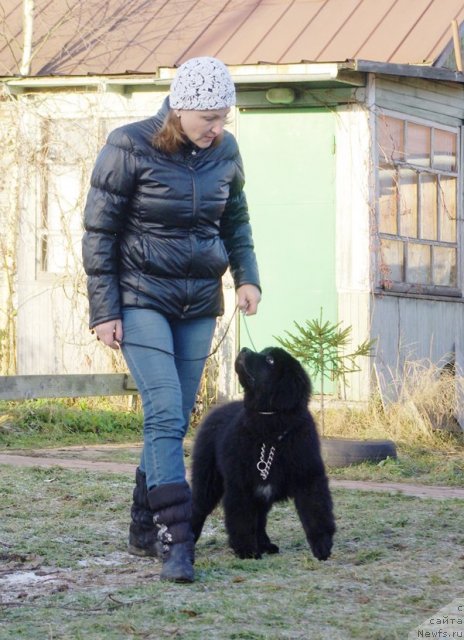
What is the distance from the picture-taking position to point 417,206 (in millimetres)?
12977

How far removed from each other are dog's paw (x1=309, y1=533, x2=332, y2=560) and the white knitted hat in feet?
6.50

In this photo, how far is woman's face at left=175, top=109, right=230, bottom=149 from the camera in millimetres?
5133

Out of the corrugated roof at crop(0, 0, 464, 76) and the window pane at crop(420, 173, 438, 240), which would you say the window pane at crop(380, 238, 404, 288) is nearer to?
the window pane at crop(420, 173, 438, 240)

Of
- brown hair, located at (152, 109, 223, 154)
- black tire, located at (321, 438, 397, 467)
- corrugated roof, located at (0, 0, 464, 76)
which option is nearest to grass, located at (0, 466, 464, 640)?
black tire, located at (321, 438, 397, 467)

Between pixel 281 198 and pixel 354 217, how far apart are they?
809 mm

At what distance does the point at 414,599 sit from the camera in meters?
4.64

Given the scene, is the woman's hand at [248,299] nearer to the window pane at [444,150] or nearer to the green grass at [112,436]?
the green grass at [112,436]

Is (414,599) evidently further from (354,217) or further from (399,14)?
(399,14)

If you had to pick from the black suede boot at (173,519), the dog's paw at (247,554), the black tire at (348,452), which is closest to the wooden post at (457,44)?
the black tire at (348,452)

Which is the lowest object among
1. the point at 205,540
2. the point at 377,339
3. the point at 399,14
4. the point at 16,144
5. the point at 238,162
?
the point at 205,540

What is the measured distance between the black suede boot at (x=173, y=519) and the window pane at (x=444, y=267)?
8.37m

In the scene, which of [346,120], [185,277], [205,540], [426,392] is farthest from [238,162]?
[346,120]

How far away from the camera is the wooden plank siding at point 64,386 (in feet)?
36.0

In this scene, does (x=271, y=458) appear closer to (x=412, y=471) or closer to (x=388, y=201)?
(x=412, y=471)
